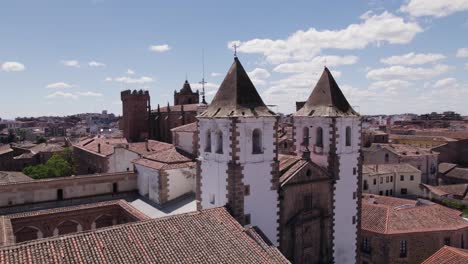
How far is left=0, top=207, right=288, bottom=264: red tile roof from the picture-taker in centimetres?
1330

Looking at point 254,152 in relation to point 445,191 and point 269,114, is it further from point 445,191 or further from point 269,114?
point 445,191

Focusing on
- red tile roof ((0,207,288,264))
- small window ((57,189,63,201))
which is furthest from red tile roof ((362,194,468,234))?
small window ((57,189,63,201))

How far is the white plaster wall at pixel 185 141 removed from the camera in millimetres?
30734

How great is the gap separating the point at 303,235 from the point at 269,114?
22.2ft

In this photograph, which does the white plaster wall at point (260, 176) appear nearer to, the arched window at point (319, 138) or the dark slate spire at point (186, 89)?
the arched window at point (319, 138)

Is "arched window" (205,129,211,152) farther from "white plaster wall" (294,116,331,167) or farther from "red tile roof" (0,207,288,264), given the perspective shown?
"white plaster wall" (294,116,331,167)

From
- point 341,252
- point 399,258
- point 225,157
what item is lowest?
point 399,258

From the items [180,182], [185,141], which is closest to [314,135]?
[180,182]

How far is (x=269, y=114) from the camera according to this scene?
20.1 m

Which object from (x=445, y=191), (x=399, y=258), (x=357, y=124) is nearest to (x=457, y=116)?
(x=445, y=191)

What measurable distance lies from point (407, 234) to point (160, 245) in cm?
2375

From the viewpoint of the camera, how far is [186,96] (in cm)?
6247

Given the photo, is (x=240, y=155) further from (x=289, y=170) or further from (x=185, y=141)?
(x=185, y=141)

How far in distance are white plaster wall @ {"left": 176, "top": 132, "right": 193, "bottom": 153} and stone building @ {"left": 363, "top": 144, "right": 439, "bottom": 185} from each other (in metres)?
41.6
